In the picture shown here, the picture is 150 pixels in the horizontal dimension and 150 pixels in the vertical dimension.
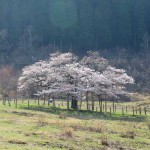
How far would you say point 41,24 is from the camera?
138250mm

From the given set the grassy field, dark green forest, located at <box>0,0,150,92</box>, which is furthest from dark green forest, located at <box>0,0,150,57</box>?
the grassy field

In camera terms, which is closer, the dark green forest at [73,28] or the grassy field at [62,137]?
the grassy field at [62,137]

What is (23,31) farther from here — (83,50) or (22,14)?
(83,50)

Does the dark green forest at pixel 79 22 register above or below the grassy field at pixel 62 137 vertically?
above

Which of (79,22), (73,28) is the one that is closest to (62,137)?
(73,28)

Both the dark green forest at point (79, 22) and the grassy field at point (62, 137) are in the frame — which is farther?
the dark green forest at point (79, 22)

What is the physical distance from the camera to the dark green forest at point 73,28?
126 m

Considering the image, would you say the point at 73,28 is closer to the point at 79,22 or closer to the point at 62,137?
the point at 79,22

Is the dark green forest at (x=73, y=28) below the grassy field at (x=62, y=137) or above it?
above

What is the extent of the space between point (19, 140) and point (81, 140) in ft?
14.6

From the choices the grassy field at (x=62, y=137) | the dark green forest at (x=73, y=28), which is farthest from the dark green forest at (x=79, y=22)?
the grassy field at (x=62, y=137)

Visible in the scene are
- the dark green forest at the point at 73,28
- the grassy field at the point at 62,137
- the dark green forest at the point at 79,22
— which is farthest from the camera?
the dark green forest at the point at 79,22

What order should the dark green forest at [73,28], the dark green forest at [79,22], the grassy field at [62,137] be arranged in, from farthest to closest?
the dark green forest at [79,22] → the dark green forest at [73,28] → the grassy field at [62,137]

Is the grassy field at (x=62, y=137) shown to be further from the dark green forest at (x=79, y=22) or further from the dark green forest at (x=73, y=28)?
the dark green forest at (x=79, y=22)
